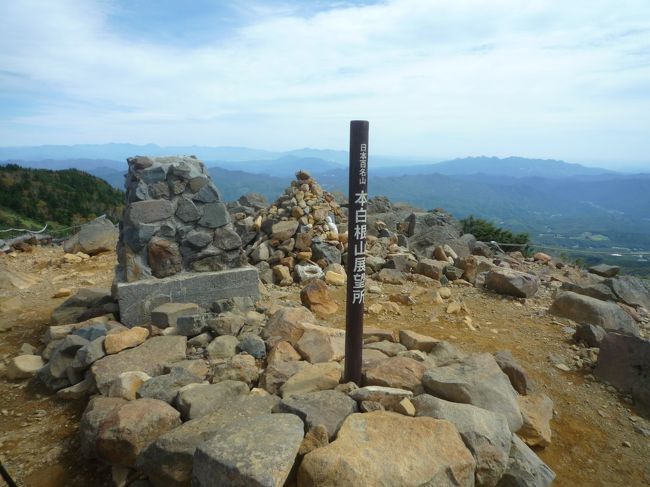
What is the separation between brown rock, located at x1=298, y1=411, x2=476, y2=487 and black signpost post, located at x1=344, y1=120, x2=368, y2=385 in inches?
30.5

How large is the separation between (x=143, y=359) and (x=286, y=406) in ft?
6.66

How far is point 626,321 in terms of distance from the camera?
6.61 metres

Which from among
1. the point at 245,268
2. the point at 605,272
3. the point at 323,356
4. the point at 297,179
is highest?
the point at 297,179

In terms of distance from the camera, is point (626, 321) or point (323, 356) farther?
point (626, 321)

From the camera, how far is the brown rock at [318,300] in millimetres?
6750

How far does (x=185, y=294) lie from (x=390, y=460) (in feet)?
13.1

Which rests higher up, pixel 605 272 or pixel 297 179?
pixel 297 179

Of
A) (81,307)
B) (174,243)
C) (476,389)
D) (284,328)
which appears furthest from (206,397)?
(81,307)

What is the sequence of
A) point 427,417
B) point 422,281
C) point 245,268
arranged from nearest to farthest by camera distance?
point 427,417 → point 245,268 → point 422,281

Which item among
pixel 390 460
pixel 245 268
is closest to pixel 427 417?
pixel 390 460

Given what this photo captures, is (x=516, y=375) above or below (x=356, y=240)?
below

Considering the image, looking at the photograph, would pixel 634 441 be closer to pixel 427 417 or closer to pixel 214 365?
pixel 427 417

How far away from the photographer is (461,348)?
578 cm

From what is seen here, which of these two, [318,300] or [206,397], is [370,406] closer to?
[206,397]
